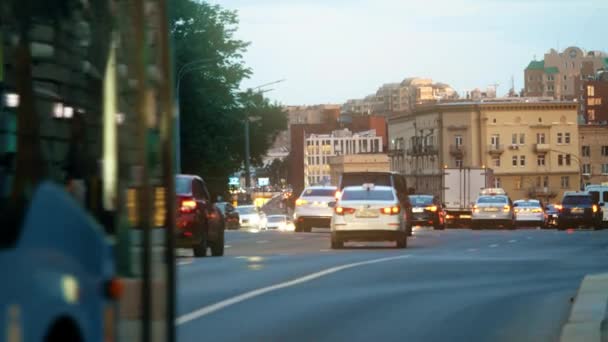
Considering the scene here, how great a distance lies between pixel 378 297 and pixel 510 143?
167269 millimetres

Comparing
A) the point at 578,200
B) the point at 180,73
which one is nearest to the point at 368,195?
the point at 180,73

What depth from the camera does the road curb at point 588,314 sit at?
13302 millimetres

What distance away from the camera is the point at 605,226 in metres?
85.5

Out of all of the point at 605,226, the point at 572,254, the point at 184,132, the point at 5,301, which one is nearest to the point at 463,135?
the point at 605,226

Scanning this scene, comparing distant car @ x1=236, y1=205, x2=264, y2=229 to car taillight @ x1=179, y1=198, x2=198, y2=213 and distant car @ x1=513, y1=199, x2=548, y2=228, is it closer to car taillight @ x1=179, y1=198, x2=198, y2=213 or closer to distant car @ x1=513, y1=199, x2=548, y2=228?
distant car @ x1=513, y1=199, x2=548, y2=228

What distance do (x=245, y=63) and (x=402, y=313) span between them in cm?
6335

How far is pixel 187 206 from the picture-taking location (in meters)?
28.2

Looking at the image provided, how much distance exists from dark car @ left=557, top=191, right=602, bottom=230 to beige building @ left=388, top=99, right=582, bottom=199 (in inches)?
4086

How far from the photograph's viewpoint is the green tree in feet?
241

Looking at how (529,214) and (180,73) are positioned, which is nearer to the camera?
(180,73)

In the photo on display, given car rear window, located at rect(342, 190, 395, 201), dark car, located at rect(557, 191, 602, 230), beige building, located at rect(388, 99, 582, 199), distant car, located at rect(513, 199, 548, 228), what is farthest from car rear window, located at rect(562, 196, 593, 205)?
beige building, located at rect(388, 99, 582, 199)

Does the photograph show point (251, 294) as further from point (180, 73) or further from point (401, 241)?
point (180, 73)

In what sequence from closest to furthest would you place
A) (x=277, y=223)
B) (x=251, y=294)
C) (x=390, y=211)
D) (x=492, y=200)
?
(x=251, y=294), (x=390, y=211), (x=492, y=200), (x=277, y=223)

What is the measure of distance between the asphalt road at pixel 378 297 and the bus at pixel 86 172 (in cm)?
611
